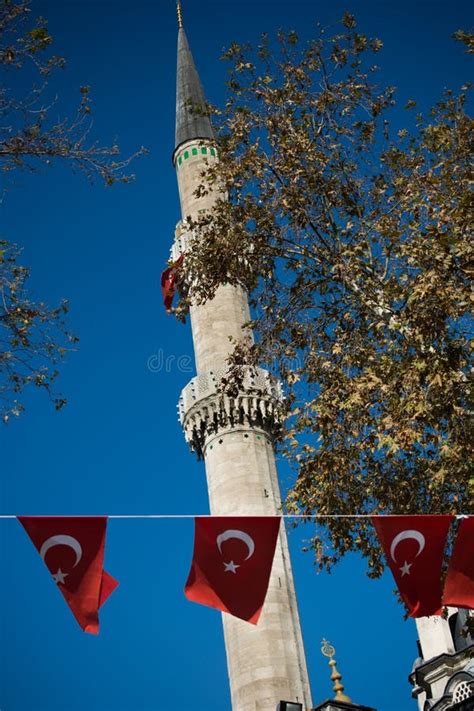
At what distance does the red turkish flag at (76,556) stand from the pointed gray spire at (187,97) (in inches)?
1038

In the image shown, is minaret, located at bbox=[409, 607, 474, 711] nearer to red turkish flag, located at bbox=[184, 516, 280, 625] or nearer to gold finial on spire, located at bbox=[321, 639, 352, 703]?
gold finial on spire, located at bbox=[321, 639, 352, 703]

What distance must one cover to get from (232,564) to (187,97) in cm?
3033

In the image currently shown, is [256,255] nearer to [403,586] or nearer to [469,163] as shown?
Result: [469,163]

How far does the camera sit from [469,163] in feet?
42.1

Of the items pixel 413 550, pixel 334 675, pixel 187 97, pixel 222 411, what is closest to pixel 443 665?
pixel 334 675

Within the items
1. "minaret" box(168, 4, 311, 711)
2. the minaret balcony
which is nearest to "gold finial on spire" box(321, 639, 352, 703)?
"minaret" box(168, 4, 311, 711)

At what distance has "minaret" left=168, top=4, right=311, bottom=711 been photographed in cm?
2339

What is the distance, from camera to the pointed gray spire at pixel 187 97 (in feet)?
118

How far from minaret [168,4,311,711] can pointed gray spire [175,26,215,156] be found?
1.30 meters

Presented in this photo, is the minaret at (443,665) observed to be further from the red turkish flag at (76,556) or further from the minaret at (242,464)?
the red turkish flag at (76,556)

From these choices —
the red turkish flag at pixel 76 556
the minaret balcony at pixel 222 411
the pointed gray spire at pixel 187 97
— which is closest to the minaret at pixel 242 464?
the minaret balcony at pixel 222 411

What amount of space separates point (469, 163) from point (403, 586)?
238 inches

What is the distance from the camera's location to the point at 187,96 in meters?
37.8

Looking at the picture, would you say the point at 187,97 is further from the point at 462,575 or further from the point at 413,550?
the point at 462,575
